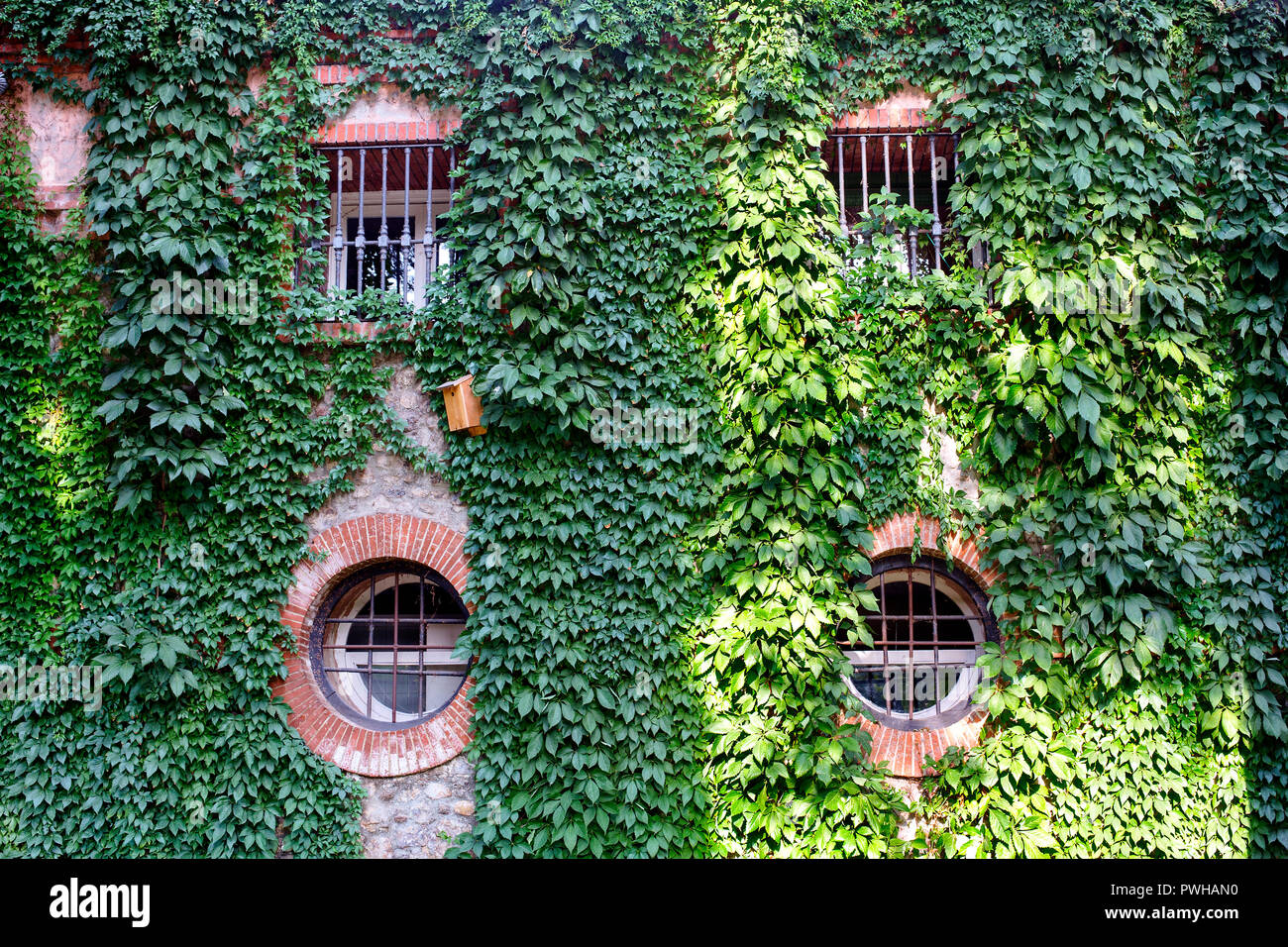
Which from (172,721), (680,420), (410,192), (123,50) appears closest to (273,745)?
(172,721)

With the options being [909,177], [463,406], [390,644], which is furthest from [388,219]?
[909,177]

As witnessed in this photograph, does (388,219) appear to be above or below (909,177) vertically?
above

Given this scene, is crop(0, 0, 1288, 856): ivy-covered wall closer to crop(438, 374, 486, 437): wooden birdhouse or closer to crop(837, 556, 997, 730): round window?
crop(438, 374, 486, 437): wooden birdhouse

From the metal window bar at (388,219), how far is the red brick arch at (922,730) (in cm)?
349

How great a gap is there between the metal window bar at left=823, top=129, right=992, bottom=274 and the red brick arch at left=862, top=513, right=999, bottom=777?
5.77ft

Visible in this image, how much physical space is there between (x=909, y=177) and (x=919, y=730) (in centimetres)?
369

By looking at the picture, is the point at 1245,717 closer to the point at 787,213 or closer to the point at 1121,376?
the point at 1121,376

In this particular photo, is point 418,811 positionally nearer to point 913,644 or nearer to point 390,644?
point 390,644

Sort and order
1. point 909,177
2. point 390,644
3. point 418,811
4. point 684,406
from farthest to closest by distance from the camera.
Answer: point 909,177 < point 390,644 < point 684,406 < point 418,811

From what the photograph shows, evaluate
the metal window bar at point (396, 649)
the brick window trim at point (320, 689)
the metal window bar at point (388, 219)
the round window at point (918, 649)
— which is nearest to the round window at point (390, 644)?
the metal window bar at point (396, 649)

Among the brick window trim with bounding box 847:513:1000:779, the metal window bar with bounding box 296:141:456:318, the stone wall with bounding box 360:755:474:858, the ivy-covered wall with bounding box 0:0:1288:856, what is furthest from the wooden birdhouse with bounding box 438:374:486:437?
the brick window trim with bounding box 847:513:1000:779

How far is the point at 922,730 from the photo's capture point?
489 centimetres

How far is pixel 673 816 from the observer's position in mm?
4668

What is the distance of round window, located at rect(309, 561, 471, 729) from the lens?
5.12 metres
